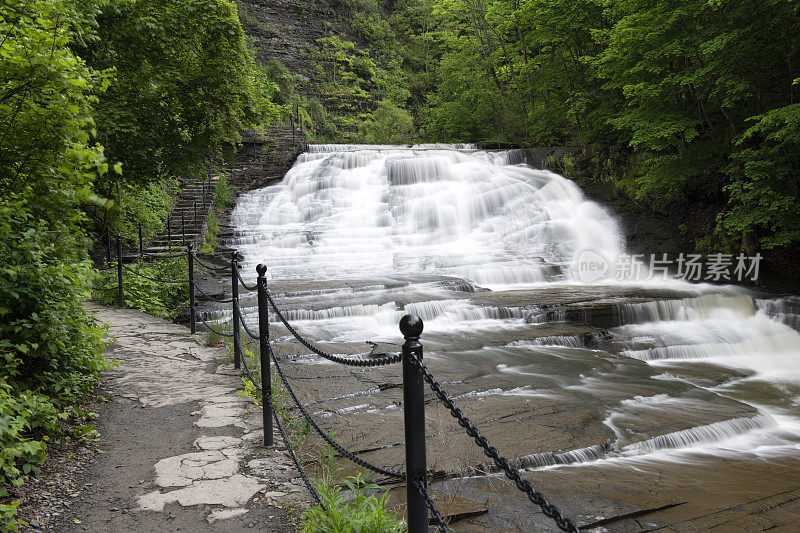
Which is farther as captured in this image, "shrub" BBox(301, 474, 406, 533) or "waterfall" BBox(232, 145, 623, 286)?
"waterfall" BBox(232, 145, 623, 286)

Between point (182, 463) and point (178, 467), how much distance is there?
0.06 metres

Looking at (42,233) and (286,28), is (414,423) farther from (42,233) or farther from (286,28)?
(286,28)

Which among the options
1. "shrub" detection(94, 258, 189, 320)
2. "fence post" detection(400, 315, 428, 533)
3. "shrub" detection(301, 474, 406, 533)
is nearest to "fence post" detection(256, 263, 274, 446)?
"shrub" detection(301, 474, 406, 533)

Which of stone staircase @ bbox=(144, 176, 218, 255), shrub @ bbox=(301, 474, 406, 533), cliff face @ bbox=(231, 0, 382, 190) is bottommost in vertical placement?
A: shrub @ bbox=(301, 474, 406, 533)

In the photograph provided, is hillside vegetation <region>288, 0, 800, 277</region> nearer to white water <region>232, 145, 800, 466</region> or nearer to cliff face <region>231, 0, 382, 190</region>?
cliff face <region>231, 0, 382, 190</region>

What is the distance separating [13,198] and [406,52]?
40.7 m

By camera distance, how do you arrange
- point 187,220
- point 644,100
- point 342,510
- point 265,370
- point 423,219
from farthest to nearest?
point 423,219 → point 187,220 → point 644,100 → point 265,370 → point 342,510

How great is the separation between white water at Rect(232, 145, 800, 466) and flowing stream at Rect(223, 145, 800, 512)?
0.04m

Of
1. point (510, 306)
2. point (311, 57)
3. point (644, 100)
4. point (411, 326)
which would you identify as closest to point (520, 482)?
point (411, 326)

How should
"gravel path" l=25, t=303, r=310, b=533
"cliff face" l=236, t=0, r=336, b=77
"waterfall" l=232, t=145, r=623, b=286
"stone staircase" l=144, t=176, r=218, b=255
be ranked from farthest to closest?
1. "cliff face" l=236, t=0, r=336, b=77
2. "waterfall" l=232, t=145, r=623, b=286
3. "stone staircase" l=144, t=176, r=218, b=255
4. "gravel path" l=25, t=303, r=310, b=533

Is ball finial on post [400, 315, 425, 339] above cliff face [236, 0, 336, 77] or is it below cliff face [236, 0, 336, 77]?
below

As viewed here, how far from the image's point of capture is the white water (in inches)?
229

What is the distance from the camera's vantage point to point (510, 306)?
9.88 metres

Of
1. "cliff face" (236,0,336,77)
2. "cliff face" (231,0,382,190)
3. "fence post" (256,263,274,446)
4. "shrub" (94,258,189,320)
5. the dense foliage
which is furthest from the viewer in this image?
"cliff face" (236,0,336,77)
